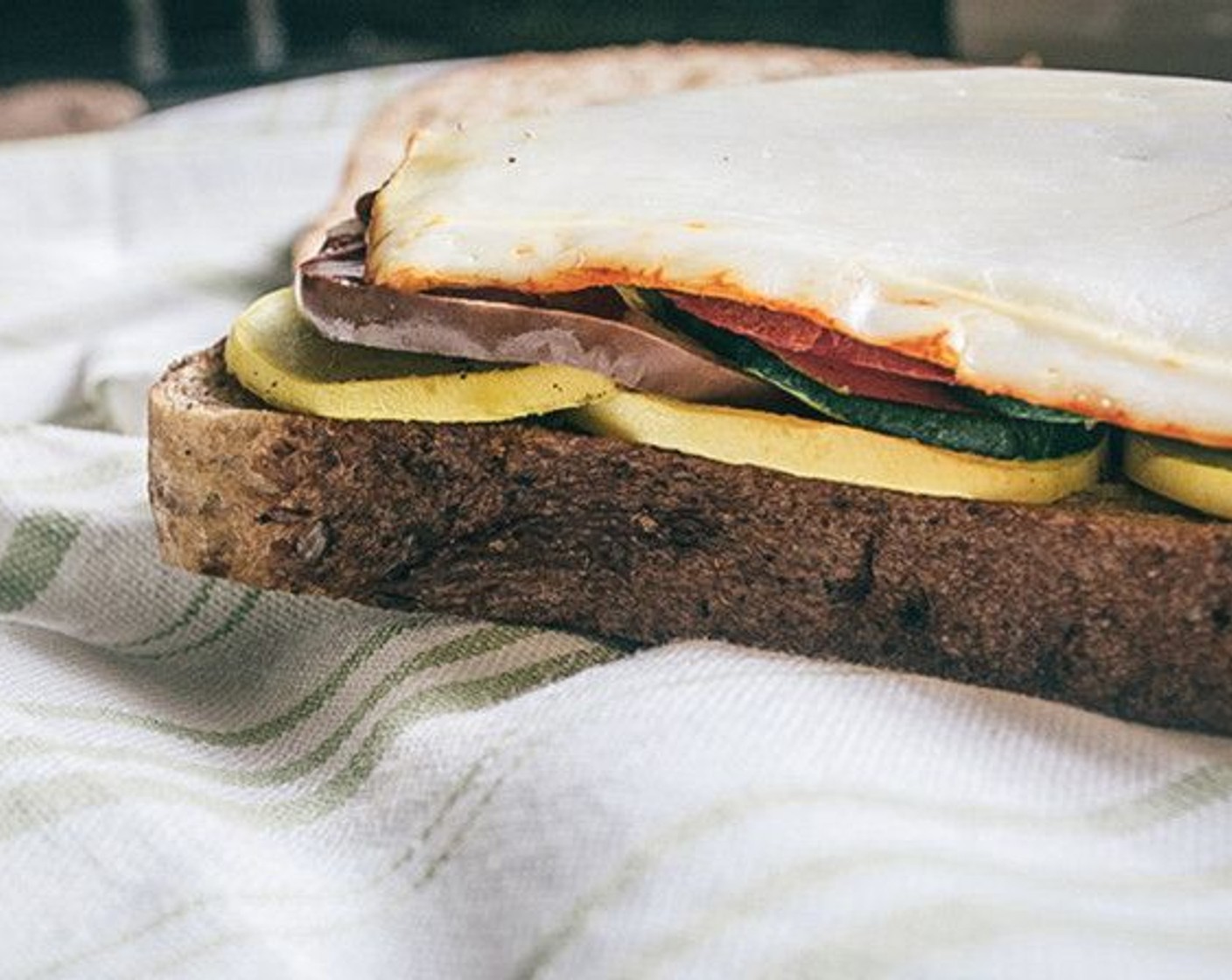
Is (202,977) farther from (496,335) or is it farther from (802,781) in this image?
(496,335)

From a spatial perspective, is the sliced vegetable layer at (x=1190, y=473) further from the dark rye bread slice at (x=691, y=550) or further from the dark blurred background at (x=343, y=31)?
the dark blurred background at (x=343, y=31)

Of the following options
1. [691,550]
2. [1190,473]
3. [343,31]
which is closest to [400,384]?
[691,550]

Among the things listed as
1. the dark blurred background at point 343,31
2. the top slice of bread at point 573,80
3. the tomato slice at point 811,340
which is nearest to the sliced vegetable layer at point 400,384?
the tomato slice at point 811,340

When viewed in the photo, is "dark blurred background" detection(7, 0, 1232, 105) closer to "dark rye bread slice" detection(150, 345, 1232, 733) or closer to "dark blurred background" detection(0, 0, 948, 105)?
"dark blurred background" detection(0, 0, 948, 105)

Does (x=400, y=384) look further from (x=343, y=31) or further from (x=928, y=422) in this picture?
(x=343, y=31)

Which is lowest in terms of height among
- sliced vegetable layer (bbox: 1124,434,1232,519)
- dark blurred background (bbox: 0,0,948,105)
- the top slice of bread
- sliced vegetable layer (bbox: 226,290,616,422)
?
dark blurred background (bbox: 0,0,948,105)

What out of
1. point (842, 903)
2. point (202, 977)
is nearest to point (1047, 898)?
point (842, 903)

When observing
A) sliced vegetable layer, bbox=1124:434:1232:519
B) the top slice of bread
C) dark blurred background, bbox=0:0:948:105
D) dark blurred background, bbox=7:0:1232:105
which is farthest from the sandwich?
dark blurred background, bbox=0:0:948:105
